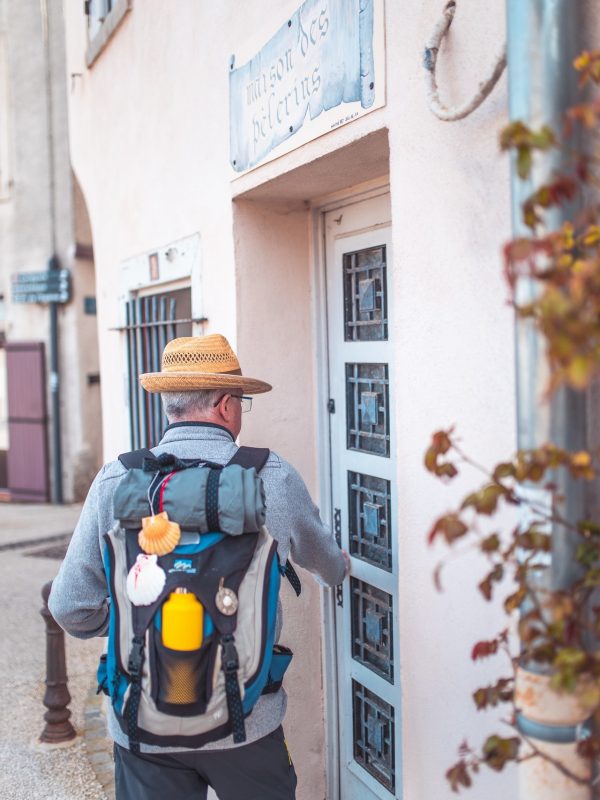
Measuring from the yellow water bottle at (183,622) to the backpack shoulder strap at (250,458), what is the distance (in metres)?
0.40

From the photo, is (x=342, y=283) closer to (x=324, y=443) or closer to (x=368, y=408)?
(x=368, y=408)

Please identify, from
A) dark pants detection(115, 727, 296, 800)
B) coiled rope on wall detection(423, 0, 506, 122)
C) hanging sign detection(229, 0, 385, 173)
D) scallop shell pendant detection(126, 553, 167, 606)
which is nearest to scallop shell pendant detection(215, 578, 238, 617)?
scallop shell pendant detection(126, 553, 167, 606)

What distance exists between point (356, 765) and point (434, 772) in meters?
1.18

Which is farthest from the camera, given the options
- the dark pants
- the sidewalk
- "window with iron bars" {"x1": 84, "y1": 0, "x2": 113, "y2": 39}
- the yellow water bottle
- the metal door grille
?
"window with iron bars" {"x1": 84, "y1": 0, "x2": 113, "y2": 39}

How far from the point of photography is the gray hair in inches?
98.7

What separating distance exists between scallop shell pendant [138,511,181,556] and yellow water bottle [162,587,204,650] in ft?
0.39

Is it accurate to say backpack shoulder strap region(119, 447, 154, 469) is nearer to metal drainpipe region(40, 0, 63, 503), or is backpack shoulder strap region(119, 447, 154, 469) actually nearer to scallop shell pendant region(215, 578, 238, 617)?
scallop shell pendant region(215, 578, 238, 617)

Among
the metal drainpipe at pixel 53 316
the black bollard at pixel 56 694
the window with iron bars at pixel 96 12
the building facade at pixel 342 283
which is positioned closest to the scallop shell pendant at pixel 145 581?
the building facade at pixel 342 283

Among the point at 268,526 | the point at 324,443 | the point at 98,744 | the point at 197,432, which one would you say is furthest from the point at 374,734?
the point at 98,744

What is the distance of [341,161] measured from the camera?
2.91 m

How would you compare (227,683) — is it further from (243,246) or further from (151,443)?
(151,443)

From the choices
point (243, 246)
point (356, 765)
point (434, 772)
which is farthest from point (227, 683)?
point (243, 246)

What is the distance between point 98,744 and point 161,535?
2.81 meters

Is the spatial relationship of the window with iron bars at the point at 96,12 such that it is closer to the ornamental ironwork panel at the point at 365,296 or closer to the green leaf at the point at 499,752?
the ornamental ironwork panel at the point at 365,296
